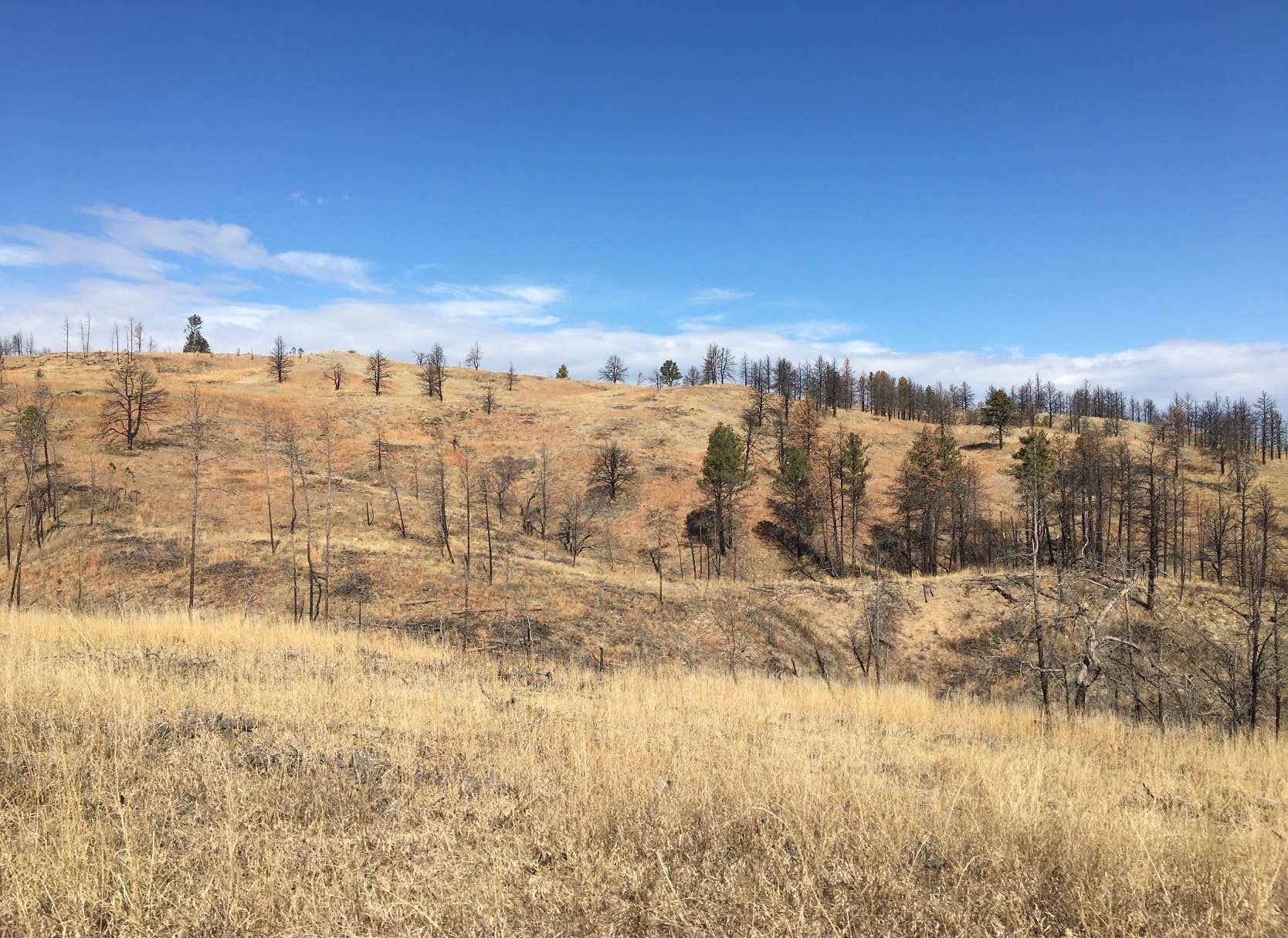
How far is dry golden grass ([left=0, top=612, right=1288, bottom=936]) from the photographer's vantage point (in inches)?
134

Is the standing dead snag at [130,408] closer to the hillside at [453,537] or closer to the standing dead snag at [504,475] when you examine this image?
the hillside at [453,537]

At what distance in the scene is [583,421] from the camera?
272ft

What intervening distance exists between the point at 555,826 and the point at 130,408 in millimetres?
69144

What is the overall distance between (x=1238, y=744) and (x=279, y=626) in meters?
17.6

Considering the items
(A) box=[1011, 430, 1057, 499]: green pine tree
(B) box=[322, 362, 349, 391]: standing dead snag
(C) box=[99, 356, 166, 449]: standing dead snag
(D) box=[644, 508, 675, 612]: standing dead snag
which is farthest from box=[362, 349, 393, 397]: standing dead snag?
(A) box=[1011, 430, 1057, 499]: green pine tree

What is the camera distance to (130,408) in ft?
185

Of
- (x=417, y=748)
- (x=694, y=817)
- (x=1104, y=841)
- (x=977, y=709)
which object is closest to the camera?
(x=1104, y=841)

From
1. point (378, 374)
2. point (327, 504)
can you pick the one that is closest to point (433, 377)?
point (378, 374)

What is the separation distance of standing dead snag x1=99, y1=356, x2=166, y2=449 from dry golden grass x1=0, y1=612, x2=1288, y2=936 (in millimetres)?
61077

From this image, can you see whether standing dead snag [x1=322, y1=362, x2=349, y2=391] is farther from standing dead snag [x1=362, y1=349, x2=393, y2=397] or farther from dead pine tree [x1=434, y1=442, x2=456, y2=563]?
dead pine tree [x1=434, y1=442, x2=456, y2=563]

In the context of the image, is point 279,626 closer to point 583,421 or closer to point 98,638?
point 98,638

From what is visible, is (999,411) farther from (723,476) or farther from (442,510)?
(442,510)

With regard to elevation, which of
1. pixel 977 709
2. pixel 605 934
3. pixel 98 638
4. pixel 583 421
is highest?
pixel 583 421

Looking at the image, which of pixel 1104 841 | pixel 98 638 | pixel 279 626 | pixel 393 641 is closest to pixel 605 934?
pixel 1104 841
